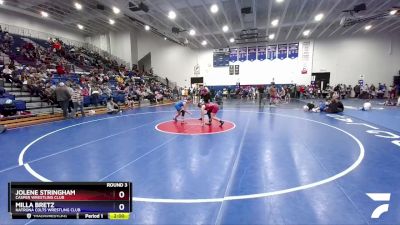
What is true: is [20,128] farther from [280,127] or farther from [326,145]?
[326,145]

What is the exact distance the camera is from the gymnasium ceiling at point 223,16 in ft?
45.9

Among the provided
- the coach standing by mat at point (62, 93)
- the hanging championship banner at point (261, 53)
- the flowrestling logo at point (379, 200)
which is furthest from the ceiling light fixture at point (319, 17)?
the coach standing by mat at point (62, 93)

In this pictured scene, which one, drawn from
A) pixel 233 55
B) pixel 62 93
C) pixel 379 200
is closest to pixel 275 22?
pixel 233 55

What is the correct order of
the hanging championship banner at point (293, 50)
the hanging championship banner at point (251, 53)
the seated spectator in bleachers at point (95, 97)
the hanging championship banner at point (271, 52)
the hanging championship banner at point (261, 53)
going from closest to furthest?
the seated spectator in bleachers at point (95, 97) → the hanging championship banner at point (293, 50) → the hanging championship banner at point (271, 52) → the hanging championship banner at point (261, 53) → the hanging championship banner at point (251, 53)

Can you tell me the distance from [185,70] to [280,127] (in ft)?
71.4

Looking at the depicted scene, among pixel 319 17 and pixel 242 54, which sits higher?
pixel 319 17

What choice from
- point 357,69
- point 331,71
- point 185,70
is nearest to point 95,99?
point 185,70

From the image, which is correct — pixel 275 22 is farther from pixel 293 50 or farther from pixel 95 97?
pixel 95 97

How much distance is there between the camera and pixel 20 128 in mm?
8594

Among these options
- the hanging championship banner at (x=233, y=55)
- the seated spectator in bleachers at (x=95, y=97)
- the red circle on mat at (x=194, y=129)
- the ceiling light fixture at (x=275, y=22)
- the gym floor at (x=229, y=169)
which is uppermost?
the ceiling light fixture at (x=275, y=22)

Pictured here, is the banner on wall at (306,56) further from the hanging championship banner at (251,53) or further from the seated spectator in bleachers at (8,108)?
the seated spectator in bleachers at (8,108)
